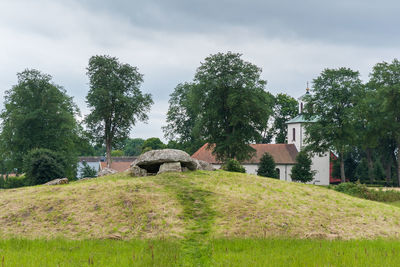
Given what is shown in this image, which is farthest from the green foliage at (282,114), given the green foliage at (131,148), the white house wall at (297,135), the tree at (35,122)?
the green foliage at (131,148)

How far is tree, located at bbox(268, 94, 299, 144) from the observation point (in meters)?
64.1

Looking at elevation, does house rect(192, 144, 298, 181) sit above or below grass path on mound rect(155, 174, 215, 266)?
above

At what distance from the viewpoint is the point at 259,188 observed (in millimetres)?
Result: 17406

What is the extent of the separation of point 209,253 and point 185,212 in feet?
14.1

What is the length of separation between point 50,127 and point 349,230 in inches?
1387

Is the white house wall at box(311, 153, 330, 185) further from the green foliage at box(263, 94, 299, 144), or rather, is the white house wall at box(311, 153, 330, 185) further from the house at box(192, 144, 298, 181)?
the green foliage at box(263, 94, 299, 144)

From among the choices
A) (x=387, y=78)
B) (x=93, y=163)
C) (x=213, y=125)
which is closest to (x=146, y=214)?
(x=213, y=125)

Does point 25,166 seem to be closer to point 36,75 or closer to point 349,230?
point 36,75

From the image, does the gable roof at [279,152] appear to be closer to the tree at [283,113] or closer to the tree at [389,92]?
the tree at [283,113]

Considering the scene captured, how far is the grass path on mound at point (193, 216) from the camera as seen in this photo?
8.91m

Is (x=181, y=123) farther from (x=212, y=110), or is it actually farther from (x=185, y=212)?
(x=185, y=212)

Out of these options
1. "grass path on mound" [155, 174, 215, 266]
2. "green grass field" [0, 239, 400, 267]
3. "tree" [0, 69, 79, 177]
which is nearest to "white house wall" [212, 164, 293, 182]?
"tree" [0, 69, 79, 177]

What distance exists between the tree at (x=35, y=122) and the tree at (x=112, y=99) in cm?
297

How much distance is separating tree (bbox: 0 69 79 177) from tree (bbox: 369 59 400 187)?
3509 centimetres
